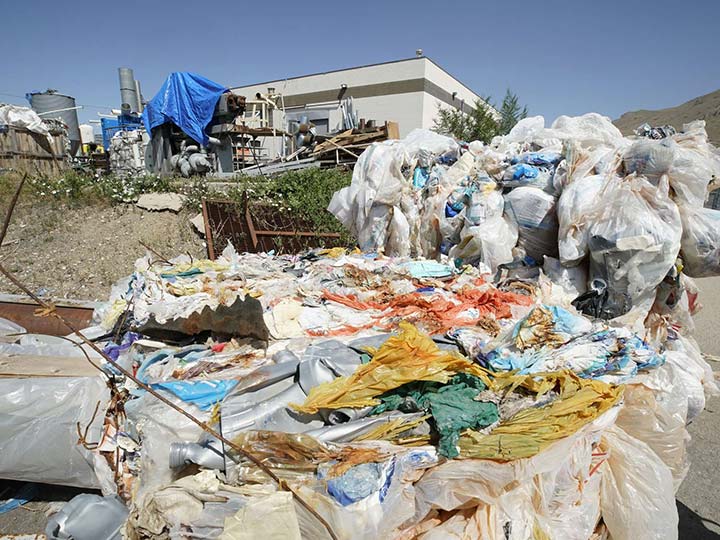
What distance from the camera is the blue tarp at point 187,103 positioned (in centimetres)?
899

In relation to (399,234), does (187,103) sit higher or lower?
higher

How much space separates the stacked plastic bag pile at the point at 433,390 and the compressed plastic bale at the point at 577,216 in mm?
15

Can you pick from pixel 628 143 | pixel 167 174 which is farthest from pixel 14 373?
pixel 167 174

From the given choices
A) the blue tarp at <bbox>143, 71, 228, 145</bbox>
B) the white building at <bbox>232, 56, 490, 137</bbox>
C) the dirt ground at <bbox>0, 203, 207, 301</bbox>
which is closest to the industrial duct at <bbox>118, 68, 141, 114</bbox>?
the white building at <bbox>232, 56, 490, 137</bbox>

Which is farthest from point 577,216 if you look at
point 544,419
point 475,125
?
point 475,125

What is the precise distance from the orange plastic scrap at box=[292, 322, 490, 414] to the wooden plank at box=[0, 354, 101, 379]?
50.0 inches

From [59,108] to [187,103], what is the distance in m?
7.58

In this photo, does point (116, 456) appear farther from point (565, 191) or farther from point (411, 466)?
point (565, 191)

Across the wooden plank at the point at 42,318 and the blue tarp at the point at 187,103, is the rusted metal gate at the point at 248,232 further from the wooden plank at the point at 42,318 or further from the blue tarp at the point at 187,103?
the blue tarp at the point at 187,103

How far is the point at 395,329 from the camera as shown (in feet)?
8.21

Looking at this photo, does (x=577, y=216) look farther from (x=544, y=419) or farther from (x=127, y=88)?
(x=127, y=88)

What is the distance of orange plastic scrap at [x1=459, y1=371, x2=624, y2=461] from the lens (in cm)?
149

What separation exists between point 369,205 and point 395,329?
2.20m

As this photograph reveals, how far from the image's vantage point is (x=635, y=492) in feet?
5.38
